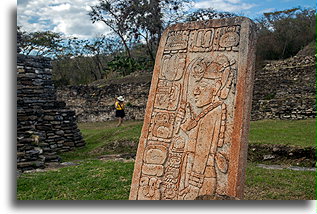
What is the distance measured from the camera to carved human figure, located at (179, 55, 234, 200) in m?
3.30

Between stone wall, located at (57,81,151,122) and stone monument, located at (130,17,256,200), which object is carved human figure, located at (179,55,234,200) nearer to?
stone monument, located at (130,17,256,200)

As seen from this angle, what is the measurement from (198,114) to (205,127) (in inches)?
5.9

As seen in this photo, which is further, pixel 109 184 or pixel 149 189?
pixel 109 184

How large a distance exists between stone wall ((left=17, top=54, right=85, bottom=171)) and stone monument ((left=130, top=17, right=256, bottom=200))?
5.05 m

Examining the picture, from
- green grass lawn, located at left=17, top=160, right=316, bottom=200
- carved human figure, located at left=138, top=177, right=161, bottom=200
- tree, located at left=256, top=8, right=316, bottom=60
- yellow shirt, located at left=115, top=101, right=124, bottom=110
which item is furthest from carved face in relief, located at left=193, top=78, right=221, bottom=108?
tree, located at left=256, top=8, right=316, bottom=60

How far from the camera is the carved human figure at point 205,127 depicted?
3303 millimetres

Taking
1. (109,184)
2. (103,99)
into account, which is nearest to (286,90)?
(103,99)

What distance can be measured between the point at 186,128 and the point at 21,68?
6.95 m

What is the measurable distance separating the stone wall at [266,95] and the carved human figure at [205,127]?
9.12 metres

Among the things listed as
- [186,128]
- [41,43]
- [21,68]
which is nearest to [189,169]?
[186,128]

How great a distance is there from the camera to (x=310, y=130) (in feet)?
29.2

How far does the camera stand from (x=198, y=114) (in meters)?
3.48

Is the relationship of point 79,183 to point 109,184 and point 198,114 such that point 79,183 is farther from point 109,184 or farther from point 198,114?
point 198,114

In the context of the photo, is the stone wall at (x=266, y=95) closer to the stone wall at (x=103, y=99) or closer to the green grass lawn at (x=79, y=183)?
the stone wall at (x=103, y=99)
